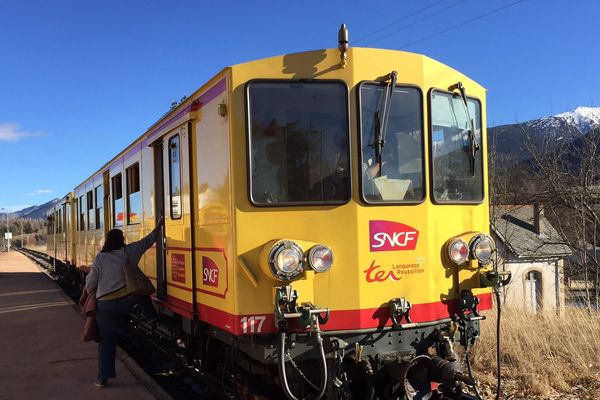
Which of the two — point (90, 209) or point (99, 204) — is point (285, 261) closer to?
point (99, 204)

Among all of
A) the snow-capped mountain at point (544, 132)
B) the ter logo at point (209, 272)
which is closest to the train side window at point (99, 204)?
the ter logo at point (209, 272)

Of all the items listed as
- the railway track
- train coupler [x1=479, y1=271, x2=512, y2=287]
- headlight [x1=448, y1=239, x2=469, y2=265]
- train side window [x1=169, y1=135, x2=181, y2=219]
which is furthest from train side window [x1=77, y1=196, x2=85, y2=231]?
train coupler [x1=479, y1=271, x2=512, y2=287]

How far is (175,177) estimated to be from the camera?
5.62 metres

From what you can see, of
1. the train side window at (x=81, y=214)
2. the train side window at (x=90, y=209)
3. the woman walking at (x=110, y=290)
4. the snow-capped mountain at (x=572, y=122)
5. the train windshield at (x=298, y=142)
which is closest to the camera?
the train windshield at (x=298, y=142)

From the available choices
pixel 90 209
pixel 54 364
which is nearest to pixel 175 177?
pixel 54 364

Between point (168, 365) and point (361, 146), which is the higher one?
point (361, 146)

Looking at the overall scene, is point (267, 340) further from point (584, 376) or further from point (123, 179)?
point (123, 179)

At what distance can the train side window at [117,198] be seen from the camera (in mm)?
Result: 8656

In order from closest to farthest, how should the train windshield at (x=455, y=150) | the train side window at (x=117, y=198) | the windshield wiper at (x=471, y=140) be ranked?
the train windshield at (x=455, y=150)
the windshield wiper at (x=471, y=140)
the train side window at (x=117, y=198)

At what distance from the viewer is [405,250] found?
14.3 ft

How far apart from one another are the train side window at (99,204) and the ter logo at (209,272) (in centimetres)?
629

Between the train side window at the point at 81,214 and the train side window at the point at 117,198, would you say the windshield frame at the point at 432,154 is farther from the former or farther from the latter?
the train side window at the point at 81,214

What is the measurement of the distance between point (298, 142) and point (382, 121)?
691 millimetres

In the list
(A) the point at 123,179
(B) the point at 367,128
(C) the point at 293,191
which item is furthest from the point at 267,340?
(A) the point at 123,179
